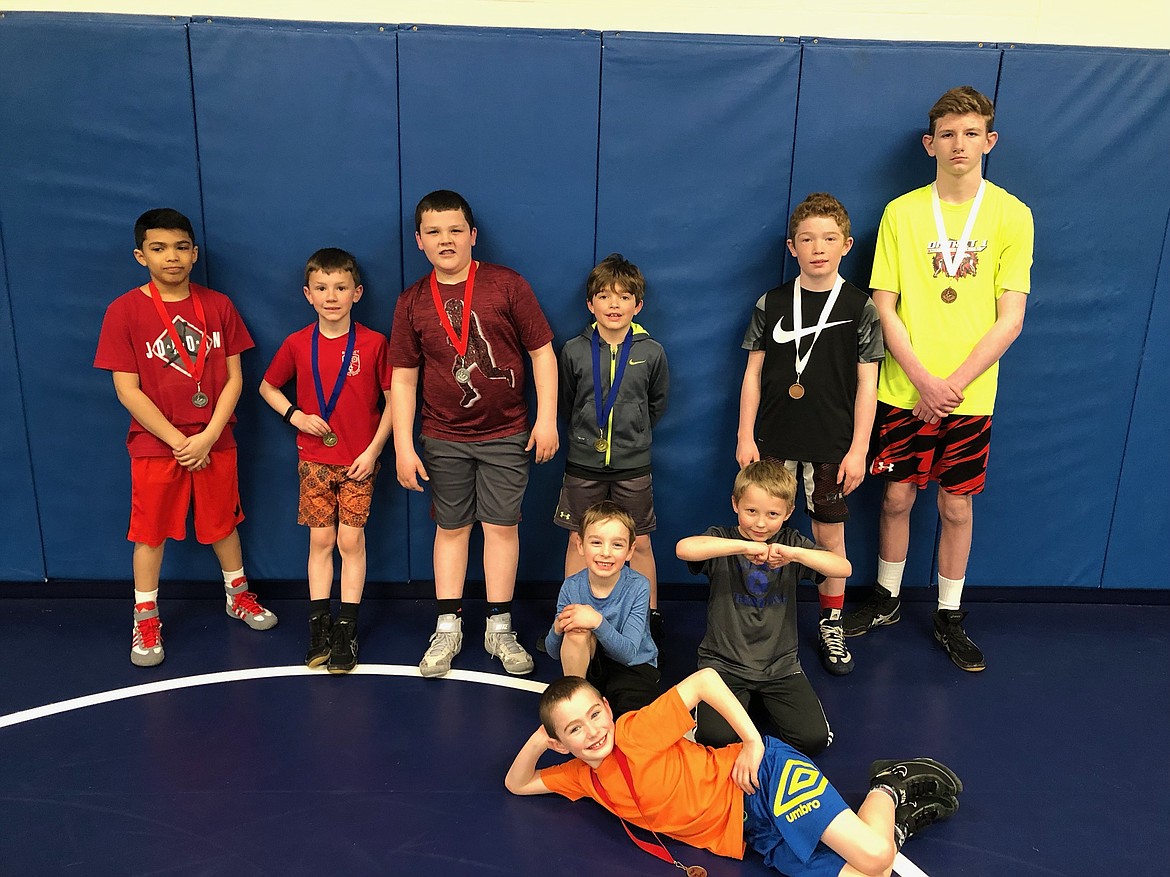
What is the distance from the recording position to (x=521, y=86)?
3398 millimetres

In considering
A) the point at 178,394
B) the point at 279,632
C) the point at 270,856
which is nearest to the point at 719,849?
the point at 270,856

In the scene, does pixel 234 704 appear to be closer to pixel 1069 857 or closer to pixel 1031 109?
pixel 1069 857

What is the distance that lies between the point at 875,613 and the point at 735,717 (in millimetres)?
1563

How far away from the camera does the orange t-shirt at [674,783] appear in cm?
243

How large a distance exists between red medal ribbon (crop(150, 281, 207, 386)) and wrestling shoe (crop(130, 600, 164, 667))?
950 mm

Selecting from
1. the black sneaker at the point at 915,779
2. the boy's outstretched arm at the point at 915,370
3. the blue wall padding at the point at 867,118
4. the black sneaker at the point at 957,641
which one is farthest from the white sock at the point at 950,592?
the blue wall padding at the point at 867,118

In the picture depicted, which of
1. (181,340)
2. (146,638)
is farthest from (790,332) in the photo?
(146,638)

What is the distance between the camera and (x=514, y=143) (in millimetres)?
3457

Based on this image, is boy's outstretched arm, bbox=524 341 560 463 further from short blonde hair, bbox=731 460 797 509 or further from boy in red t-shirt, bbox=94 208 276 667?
boy in red t-shirt, bbox=94 208 276 667

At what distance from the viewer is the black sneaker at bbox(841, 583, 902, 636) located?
3.69 meters

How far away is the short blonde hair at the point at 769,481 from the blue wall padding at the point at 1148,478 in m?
2.05

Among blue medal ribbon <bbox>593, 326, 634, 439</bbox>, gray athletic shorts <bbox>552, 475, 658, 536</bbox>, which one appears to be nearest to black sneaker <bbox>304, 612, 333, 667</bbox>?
gray athletic shorts <bbox>552, 475, 658, 536</bbox>

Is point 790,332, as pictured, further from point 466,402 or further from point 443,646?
point 443,646

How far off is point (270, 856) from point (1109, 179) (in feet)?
13.2
